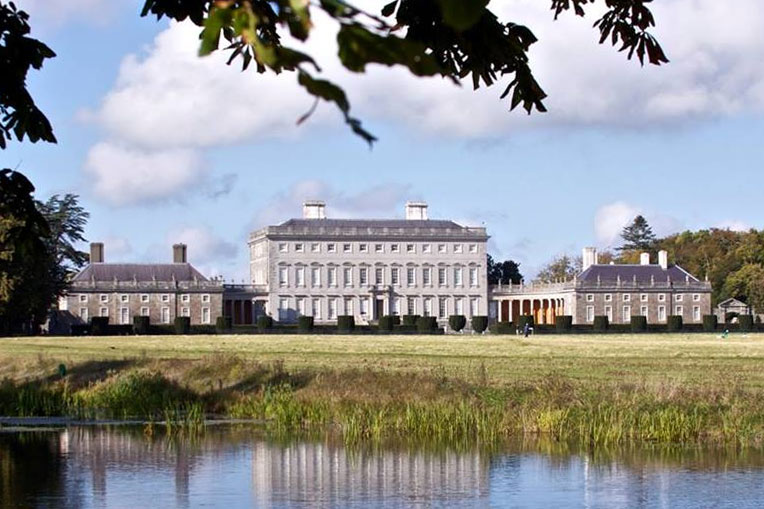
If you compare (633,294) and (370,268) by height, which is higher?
(370,268)

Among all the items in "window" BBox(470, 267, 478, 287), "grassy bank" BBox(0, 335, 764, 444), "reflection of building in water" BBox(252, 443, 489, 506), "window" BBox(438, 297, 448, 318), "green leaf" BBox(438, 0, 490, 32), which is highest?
"window" BBox(470, 267, 478, 287)

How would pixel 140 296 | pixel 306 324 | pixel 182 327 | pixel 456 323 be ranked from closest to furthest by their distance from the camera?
pixel 182 327 → pixel 306 324 → pixel 456 323 → pixel 140 296

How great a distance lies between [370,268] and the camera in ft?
344

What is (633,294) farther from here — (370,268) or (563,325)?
(563,325)

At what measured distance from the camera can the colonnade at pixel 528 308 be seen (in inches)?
4218

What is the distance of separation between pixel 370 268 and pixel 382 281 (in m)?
1.38

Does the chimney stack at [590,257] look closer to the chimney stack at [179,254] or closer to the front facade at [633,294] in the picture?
the front facade at [633,294]

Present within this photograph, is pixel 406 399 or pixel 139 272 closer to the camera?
pixel 406 399

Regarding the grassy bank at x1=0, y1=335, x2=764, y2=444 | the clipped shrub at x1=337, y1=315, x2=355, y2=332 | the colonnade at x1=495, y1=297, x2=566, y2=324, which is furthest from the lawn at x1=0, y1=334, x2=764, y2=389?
the colonnade at x1=495, y1=297, x2=566, y2=324

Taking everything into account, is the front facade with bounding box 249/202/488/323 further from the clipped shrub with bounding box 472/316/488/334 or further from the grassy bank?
the grassy bank

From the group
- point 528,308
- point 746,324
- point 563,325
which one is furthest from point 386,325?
point 528,308

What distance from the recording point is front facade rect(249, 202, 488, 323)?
104 metres

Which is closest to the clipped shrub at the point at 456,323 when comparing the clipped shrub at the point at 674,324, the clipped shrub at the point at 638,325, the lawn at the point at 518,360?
the clipped shrub at the point at 638,325

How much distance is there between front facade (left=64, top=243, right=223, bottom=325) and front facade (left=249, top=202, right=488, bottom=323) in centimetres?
536
